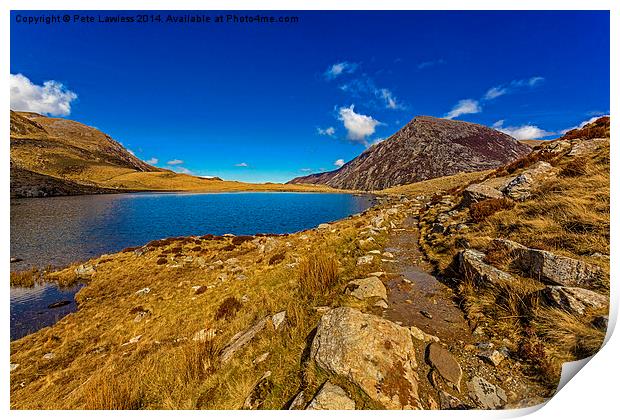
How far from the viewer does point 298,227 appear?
37906 millimetres

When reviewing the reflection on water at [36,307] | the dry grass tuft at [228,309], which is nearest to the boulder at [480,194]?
the dry grass tuft at [228,309]

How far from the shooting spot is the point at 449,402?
352 centimetres

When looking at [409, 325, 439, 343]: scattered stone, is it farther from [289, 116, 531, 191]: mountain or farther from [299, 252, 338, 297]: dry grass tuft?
[289, 116, 531, 191]: mountain

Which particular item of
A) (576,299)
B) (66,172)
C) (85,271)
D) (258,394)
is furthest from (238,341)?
(66,172)

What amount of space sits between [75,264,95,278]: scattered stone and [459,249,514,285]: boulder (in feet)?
75.6

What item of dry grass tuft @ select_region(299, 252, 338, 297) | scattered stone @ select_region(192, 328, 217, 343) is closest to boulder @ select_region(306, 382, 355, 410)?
dry grass tuft @ select_region(299, 252, 338, 297)

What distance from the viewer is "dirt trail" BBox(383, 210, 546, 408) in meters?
3.58

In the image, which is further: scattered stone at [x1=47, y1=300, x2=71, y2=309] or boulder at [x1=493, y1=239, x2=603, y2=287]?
scattered stone at [x1=47, y1=300, x2=71, y2=309]

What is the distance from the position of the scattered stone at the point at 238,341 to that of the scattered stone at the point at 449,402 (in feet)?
13.1

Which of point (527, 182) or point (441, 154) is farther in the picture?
point (441, 154)

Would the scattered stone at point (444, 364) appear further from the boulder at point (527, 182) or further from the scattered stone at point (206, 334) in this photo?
the boulder at point (527, 182)

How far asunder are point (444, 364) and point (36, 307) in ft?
65.0

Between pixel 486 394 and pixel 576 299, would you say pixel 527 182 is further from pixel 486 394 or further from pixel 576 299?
pixel 486 394

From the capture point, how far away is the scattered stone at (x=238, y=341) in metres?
5.50
